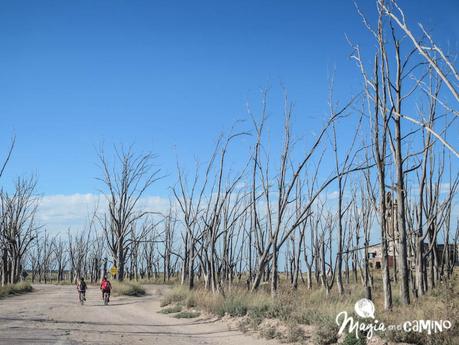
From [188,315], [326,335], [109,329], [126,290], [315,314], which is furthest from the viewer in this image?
[126,290]

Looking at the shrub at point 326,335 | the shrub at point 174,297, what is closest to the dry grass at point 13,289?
the shrub at point 174,297

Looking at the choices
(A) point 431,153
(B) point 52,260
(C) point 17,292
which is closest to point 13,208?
(C) point 17,292

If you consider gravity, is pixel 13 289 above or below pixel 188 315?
below

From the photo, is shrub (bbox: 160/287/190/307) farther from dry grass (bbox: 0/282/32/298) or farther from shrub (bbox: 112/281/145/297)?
dry grass (bbox: 0/282/32/298)

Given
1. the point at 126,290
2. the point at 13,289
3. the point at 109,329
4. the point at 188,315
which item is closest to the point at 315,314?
the point at 109,329

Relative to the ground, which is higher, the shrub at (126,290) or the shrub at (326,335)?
the shrub at (326,335)

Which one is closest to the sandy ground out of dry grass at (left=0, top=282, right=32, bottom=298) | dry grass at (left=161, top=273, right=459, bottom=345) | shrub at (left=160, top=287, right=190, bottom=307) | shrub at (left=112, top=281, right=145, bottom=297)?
dry grass at (left=161, top=273, right=459, bottom=345)

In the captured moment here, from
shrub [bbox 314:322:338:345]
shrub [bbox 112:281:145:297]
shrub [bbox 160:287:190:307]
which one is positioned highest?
shrub [bbox 314:322:338:345]

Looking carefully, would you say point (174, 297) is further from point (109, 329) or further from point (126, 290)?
point (109, 329)

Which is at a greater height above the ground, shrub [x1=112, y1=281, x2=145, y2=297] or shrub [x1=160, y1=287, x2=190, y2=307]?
shrub [x1=160, y1=287, x2=190, y2=307]

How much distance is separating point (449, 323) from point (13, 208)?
30.6 metres

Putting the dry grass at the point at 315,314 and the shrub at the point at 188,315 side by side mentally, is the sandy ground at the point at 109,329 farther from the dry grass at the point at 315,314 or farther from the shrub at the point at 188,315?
the dry grass at the point at 315,314

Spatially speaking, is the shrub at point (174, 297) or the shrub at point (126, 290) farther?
the shrub at point (126, 290)

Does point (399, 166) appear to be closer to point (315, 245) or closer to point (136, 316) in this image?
point (136, 316)
